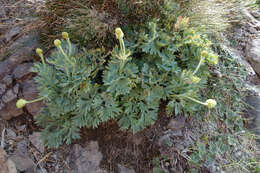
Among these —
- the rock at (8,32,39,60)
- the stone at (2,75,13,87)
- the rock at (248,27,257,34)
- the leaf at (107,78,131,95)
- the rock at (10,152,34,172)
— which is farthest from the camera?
the rock at (248,27,257,34)

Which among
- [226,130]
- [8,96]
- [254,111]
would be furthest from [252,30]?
[8,96]

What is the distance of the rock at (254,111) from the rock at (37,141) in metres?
2.11

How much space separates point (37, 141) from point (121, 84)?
103cm

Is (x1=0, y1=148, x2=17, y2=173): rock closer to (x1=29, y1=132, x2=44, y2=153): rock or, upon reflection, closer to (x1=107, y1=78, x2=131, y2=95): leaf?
(x1=29, y1=132, x2=44, y2=153): rock

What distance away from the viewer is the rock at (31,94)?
7.05 feet

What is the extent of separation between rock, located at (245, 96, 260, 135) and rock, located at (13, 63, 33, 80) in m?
2.33

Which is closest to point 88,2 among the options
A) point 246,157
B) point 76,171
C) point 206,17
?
point 206,17

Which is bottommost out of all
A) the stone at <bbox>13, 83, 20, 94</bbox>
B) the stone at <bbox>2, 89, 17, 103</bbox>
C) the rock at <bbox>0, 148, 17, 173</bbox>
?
the rock at <bbox>0, 148, 17, 173</bbox>

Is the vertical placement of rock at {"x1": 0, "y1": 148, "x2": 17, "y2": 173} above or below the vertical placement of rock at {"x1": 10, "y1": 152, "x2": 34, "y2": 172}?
above

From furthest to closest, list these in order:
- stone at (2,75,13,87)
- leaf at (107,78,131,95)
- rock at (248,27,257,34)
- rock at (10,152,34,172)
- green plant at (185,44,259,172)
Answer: rock at (248,27,257,34), stone at (2,75,13,87), green plant at (185,44,259,172), rock at (10,152,34,172), leaf at (107,78,131,95)

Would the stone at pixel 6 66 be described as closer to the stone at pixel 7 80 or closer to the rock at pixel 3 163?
the stone at pixel 7 80

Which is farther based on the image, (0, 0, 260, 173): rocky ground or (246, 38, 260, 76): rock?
(246, 38, 260, 76): rock

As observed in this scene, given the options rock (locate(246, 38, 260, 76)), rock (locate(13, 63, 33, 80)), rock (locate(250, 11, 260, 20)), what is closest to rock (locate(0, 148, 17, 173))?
rock (locate(13, 63, 33, 80))

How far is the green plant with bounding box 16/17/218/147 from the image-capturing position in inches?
70.2
